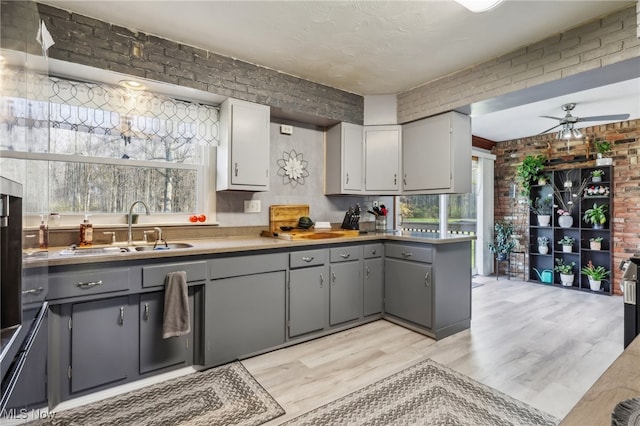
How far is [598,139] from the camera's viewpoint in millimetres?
5004

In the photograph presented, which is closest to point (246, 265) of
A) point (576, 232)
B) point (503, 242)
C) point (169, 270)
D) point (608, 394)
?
point (169, 270)

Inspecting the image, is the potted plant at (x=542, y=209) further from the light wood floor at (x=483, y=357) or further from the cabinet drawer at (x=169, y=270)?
the cabinet drawer at (x=169, y=270)

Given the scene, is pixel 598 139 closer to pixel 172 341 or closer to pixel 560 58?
pixel 560 58

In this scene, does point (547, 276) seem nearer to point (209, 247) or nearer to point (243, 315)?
point (243, 315)

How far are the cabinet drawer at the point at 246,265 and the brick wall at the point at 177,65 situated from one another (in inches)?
58.0

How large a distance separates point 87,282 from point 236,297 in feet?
3.23

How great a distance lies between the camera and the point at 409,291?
3.23 metres

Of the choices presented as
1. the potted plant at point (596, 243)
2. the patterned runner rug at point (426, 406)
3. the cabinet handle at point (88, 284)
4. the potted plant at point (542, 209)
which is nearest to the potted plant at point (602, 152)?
the potted plant at point (542, 209)

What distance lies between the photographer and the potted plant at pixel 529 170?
5469mm

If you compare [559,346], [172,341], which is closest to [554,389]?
[559,346]

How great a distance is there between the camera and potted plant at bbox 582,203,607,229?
489cm

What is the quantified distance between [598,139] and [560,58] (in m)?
3.56

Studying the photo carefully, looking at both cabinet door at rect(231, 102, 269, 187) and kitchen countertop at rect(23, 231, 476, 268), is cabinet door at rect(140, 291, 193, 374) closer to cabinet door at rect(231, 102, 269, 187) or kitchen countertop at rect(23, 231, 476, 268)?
kitchen countertop at rect(23, 231, 476, 268)

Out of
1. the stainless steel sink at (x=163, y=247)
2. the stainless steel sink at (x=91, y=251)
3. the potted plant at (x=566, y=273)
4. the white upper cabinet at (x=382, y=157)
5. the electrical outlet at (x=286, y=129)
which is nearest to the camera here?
the stainless steel sink at (x=91, y=251)
